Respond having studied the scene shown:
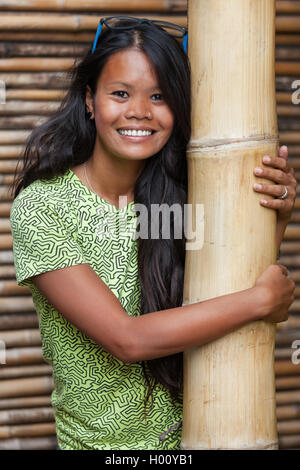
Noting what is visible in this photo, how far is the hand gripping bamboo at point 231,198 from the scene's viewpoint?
116 centimetres

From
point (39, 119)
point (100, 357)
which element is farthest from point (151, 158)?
point (39, 119)

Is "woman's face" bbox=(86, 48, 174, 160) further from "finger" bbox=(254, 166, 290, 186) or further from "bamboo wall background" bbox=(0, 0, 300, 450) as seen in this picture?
"bamboo wall background" bbox=(0, 0, 300, 450)

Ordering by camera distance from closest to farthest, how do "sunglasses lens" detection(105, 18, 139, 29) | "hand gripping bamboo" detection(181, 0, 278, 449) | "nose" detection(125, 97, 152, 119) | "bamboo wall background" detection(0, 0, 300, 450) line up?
1. "hand gripping bamboo" detection(181, 0, 278, 449)
2. "nose" detection(125, 97, 152, 119)
3. "sunglasses lens" detection(105, 18, 139, 29)
4. "bamboo wall background" detection(0, 0, 300, 450)

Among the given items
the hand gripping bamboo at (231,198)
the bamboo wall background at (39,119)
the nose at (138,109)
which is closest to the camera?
the hand gripping bamboo at (231,198)

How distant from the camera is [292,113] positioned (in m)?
2.41

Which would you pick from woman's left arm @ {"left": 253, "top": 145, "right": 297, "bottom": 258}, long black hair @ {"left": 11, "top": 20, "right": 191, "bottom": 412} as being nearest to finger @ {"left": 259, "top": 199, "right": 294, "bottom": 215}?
woman's left arm @ {"left": 253, "top": 145, "right": 297, "bottom": 258}

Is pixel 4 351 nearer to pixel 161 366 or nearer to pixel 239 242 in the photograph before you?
pixel 161 366

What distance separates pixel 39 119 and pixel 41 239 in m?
1.09

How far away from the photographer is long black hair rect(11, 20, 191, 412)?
1.33m

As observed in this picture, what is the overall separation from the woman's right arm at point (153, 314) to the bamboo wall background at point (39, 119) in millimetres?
1048

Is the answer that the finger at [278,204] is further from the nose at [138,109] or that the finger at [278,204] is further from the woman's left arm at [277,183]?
the nose at [138,109]

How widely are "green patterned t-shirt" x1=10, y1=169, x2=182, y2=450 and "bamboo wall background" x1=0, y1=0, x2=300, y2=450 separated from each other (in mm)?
882

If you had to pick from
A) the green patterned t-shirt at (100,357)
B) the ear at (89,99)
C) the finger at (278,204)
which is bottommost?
the green patterned t-shirt at (100,357)

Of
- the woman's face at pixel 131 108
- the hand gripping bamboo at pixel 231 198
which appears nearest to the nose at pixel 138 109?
the woman's face at pixel 131 108
